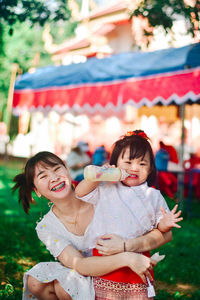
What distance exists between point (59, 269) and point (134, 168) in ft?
2.27

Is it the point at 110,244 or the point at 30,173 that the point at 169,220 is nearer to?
the point at 110,244

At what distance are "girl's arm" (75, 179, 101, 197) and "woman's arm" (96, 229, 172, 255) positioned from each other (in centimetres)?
25

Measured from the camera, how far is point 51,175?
2.27m

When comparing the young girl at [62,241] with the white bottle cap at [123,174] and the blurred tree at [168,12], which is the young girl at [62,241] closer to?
the white bottle cap at [123,174]

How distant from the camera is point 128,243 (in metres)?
2.05

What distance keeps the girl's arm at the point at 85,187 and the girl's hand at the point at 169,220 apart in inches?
14.6

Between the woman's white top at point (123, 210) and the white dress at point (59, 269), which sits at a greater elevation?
the woman's white top at point (123, 210)

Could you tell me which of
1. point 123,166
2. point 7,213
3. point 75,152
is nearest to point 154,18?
point 123,166

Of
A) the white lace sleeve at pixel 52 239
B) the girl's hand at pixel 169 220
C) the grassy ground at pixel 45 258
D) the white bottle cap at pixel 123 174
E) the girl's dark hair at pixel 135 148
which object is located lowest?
the grassy ground at pixel 45 258

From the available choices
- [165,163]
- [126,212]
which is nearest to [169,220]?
[126,212]

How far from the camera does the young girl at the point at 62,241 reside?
2086 mm

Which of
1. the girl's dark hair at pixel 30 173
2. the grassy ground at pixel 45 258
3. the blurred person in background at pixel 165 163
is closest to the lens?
the girl's dark hair at pixel 30 173

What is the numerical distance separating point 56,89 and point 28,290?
559 cm

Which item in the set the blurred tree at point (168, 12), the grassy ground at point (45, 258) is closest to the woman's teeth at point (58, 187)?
the grassy ground at point (45, 258)
